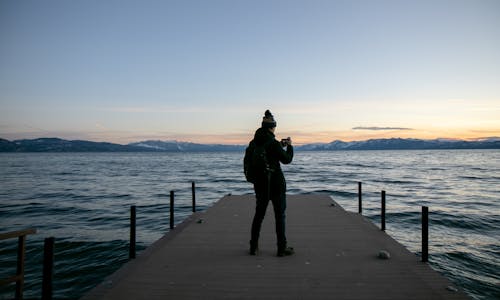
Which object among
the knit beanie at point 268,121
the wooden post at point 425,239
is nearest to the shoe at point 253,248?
the knit beanie at point 268,121

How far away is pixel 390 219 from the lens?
15664mm

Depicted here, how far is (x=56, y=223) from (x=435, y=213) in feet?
67.1

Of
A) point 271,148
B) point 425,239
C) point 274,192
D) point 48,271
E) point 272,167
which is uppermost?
point 271,148

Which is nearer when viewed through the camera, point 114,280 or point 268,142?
point 114,280

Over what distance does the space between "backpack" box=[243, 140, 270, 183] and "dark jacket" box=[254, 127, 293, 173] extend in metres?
0.07

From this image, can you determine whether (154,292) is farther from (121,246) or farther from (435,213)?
(435,213)

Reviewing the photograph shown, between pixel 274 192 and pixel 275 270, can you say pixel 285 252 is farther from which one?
pixel 274 192

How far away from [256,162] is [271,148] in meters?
0.37

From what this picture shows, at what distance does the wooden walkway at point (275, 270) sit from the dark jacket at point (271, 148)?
189cm

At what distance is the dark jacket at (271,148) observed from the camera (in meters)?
5.45

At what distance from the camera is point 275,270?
5.34m

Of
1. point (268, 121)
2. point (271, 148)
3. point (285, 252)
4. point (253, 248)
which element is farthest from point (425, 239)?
point (268, 121)

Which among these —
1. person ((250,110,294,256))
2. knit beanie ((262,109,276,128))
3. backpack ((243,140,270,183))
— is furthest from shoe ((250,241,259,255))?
knit beanie ((262,109,276,128))

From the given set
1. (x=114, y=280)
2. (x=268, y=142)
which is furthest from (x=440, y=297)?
(x=114, y=280)
